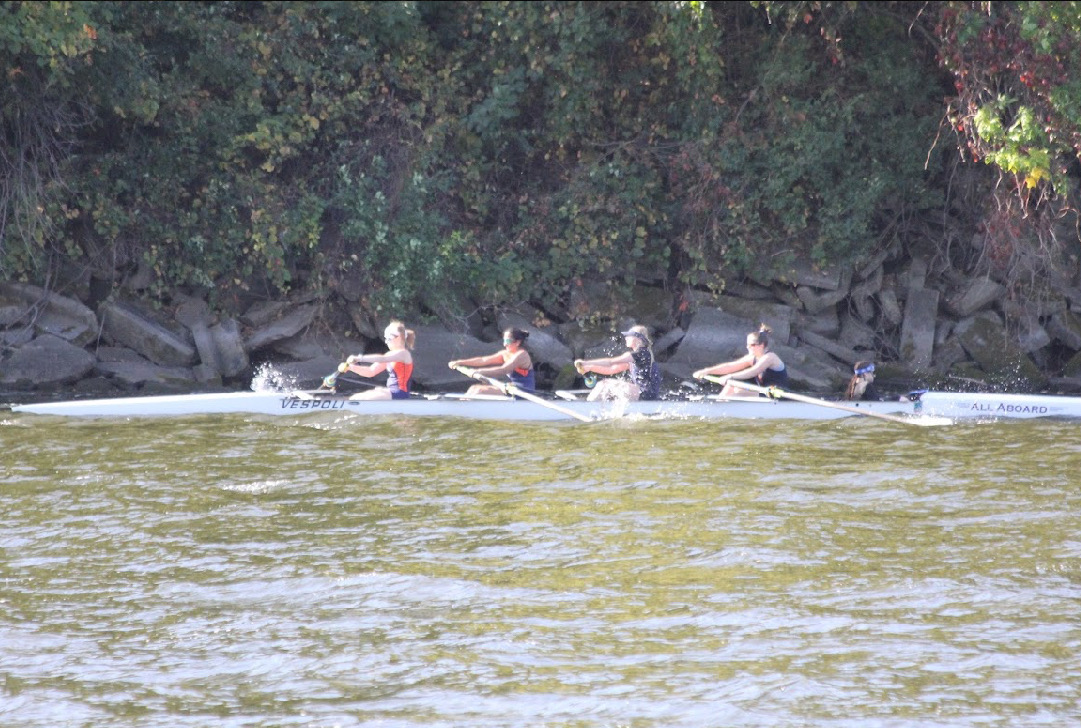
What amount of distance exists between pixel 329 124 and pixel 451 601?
41.8 feet

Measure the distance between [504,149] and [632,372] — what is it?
665 cm

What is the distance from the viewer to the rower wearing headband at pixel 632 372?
585 inches

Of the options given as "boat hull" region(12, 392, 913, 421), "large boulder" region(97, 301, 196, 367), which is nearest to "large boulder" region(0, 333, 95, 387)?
"large boulder" region(97, 301, 196, 367)

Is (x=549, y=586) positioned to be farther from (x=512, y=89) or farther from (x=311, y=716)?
(x=512, y=89)

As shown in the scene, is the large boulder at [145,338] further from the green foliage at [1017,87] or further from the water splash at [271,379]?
the green foliage at [1017,87]

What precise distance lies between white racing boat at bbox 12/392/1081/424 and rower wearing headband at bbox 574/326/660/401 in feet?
0.58

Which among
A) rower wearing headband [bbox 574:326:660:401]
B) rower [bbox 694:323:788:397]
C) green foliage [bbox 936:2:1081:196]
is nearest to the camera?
rower wearing headband [bbox 574:326:660:401]

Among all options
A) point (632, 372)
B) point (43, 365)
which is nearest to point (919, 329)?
point (632, 372)

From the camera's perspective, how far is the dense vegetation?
18.0 meters

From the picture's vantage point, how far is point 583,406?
14.7m

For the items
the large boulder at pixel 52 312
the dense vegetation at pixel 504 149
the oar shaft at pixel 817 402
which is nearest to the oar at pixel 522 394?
the oar shaft at pixel 817 402

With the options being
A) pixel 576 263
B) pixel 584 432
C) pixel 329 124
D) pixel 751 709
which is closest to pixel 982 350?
A: pixel 576 263

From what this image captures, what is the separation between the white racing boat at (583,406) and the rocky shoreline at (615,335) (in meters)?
2.56

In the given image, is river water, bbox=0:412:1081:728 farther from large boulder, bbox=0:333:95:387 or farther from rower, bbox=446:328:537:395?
large boulder, bbox=0:333:95:387
